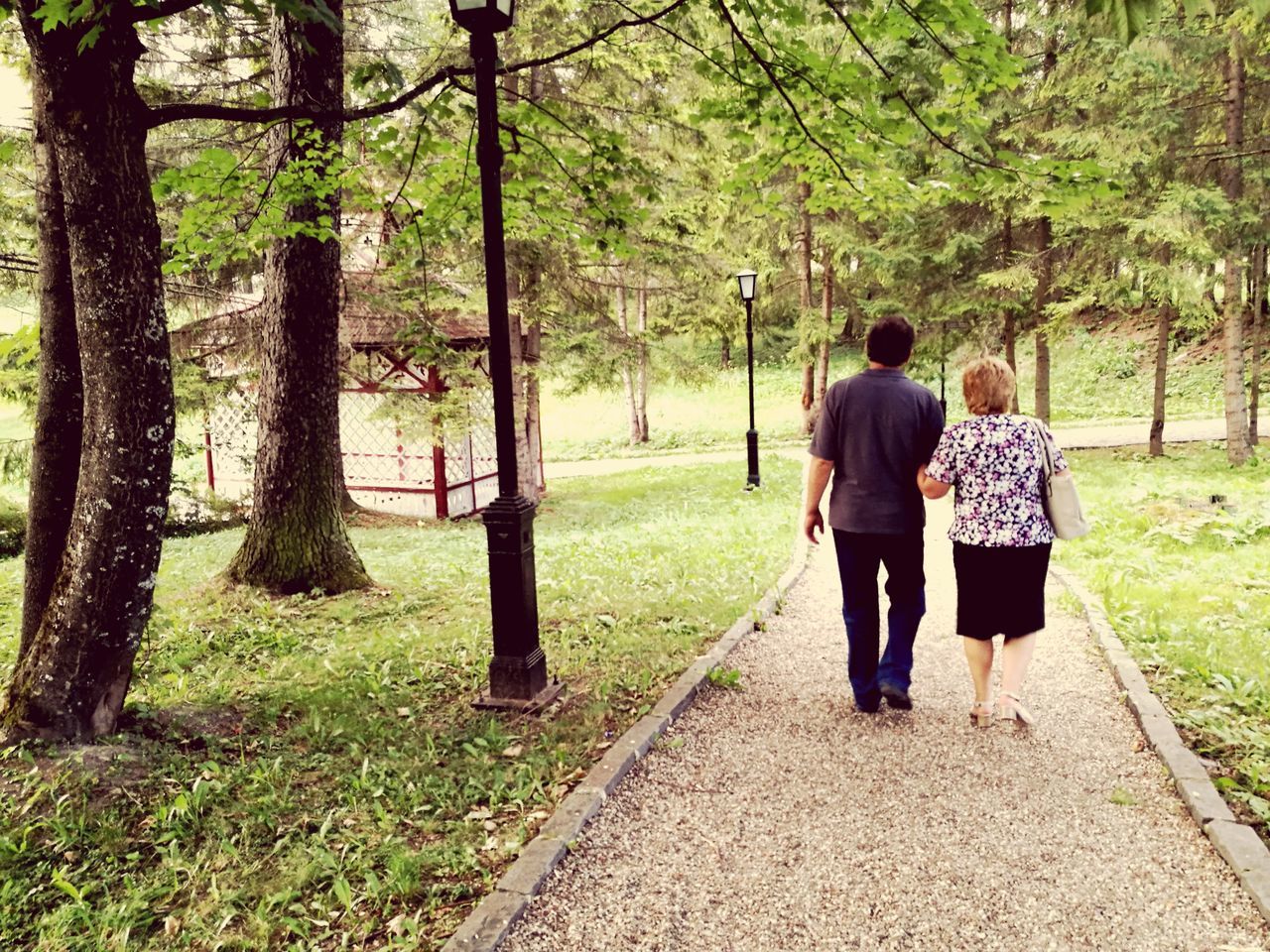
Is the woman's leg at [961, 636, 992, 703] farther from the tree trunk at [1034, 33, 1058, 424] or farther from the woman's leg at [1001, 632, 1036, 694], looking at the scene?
the tree trunk at [1034, 33, 1058, 424]

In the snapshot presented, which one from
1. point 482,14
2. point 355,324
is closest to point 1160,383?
point 355,324

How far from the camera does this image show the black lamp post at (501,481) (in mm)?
4211

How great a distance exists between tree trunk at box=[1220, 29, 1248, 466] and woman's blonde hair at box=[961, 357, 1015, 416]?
12.6m

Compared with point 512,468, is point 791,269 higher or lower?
higher

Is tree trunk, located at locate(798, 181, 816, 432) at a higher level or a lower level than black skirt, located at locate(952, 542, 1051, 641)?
higher

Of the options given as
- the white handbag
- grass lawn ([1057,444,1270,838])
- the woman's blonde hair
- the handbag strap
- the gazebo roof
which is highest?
the gazebo roof

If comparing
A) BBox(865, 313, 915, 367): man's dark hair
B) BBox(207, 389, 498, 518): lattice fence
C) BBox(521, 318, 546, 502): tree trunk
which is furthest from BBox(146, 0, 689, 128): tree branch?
BBox(207, 389, 498, 518): lattice fence

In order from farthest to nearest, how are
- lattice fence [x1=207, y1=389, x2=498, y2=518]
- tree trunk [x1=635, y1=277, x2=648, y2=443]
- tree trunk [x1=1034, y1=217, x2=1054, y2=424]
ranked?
1. tree trunk [x1=1034, y1=217, x2=1054, y2=424]
2. lattice fence [x1=207, y1=389, x2=498, y2=518]
3. tree trunk [x1=635, y1=277, x2=648, y2=443]

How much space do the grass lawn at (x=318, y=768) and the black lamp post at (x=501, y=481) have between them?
0.26 metres

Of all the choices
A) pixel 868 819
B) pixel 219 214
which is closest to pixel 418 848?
pixel 868 819

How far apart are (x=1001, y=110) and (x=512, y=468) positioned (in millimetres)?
14253

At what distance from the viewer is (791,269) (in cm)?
3116

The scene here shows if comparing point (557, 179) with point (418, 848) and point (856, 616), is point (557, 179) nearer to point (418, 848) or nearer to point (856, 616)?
point (856, 616)

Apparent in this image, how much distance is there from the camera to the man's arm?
174 inches
